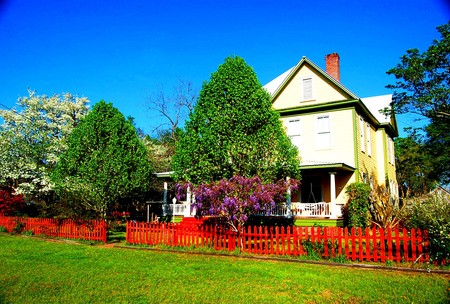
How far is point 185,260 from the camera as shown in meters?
10.4

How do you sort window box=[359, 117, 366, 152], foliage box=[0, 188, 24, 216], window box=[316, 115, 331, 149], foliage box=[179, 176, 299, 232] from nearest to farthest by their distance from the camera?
foliage box=[179, 176, 299, 232]
foliage box=[0, 188, 24, 216]
window box=[316, 115, 331, 149]
window box=[359, 117, 366, 152]

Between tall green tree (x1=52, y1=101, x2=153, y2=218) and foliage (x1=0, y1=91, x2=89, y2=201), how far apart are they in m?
9.45

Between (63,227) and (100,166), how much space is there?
12.1ft

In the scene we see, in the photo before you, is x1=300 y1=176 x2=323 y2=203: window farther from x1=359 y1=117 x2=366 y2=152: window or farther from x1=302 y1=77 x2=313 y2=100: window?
x1=302 y1=77 x2=313 y2=100: window

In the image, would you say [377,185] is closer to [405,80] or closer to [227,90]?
[405,80]

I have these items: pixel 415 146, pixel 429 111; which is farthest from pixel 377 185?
pixel 415 146

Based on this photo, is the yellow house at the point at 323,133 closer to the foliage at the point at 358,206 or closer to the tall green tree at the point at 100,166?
the foliage at the point at 358,206

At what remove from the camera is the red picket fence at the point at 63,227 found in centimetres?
1494

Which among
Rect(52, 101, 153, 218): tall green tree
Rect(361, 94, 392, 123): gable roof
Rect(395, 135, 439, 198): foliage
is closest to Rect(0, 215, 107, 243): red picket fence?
Rect(52, 101, 153, 218): tall green tree

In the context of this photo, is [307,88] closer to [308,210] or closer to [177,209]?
[308,210]

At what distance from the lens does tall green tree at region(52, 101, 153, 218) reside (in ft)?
48.8

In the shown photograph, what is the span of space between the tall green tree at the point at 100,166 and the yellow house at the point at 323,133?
29.0ft

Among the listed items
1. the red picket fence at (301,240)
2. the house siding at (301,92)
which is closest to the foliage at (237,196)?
the red picket fence at (301,240)

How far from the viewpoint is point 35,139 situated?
26.5 metres
